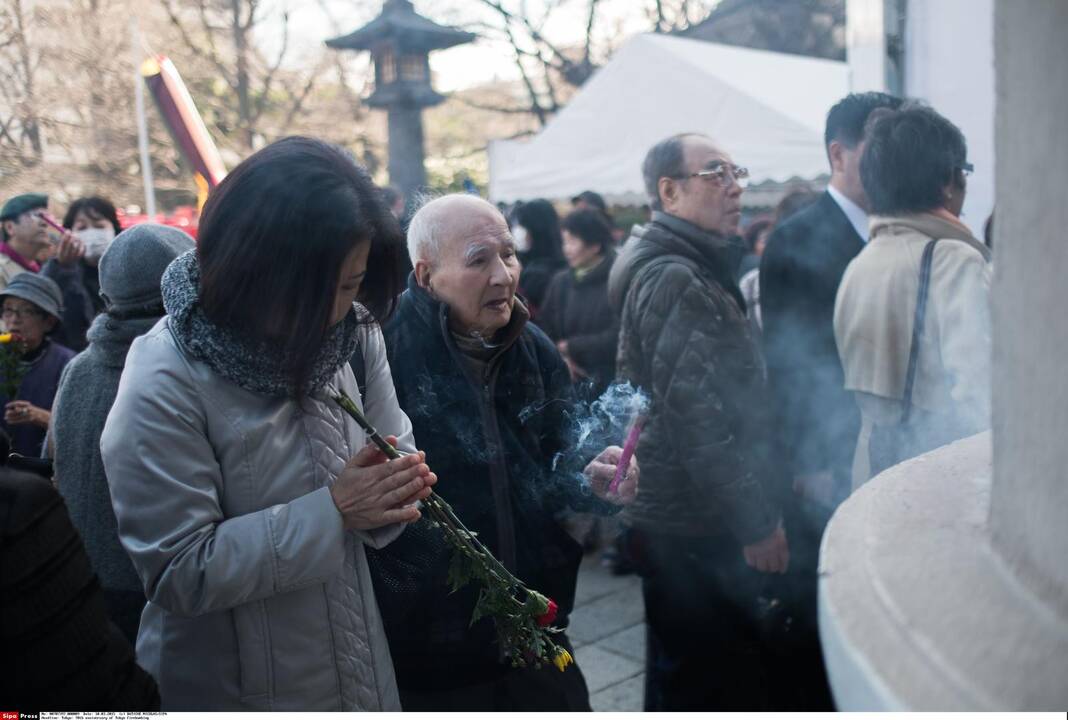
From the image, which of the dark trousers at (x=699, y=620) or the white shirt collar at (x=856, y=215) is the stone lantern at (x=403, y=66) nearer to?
the white shirt collar at (x=856, y=215)

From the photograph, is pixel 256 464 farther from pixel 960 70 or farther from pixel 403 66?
pixel 403 66

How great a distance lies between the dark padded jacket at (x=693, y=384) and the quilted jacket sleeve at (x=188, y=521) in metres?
1.61

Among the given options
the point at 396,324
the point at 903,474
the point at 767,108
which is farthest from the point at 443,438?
the point at 767,108

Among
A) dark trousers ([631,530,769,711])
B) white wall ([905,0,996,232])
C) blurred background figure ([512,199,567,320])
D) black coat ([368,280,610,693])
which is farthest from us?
blurred background figure ([512,199,567,320])

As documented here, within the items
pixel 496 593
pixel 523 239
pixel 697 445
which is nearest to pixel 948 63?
pixel 697 445

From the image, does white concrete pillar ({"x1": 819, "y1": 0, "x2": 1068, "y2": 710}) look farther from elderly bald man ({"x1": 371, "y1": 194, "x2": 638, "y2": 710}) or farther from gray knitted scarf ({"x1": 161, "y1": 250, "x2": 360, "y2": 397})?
elderly bald man ({"x1": 371, "y1": 194, "x2": 638, "y2": 710})

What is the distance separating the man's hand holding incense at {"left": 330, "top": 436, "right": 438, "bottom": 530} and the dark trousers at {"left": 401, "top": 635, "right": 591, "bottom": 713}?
0.79 m

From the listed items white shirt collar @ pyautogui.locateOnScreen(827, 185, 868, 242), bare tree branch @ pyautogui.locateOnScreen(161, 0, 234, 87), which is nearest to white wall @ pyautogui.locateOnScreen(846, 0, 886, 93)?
white shirt collar @ pyautogui.locateOnScreen(827, 185, 868, 242)

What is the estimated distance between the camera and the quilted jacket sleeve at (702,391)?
9.93 feet

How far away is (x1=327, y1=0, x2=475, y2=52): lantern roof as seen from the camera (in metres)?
11.3

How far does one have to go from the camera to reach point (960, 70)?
4484mm

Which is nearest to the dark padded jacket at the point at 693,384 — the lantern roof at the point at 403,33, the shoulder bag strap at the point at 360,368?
the shoulder bag strap at the point at 360,368

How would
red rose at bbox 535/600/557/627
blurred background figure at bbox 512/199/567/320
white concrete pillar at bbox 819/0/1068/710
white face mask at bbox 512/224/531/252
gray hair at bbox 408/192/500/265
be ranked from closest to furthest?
white concrete pillar at bbox 819/0/1068/710
red rose at bbox 535/600/557/627
gray hair at bbox 408/192/500/265
blurred background figure at bbox 512/199/567/320
white face mask at bbox 512/224/531/252

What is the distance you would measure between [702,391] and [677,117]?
586 cm
